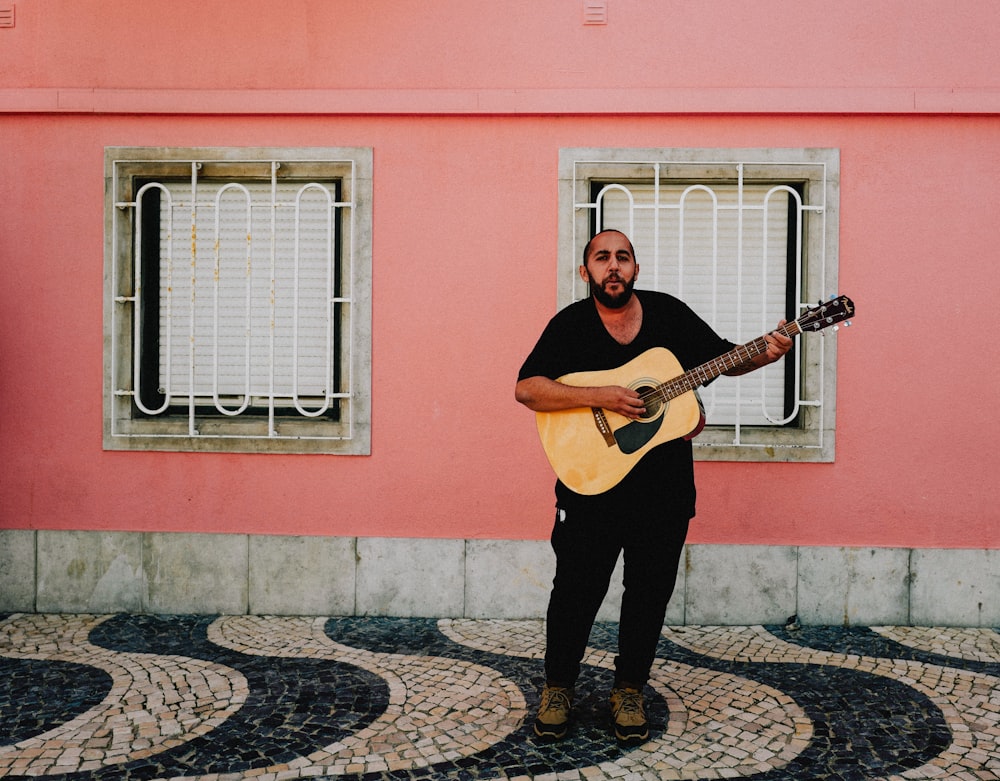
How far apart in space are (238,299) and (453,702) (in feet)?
9.80

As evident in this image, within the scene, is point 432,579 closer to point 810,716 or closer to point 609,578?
point 609,578

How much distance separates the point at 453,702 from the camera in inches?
155

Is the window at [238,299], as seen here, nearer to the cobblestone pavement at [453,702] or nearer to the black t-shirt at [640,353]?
the cobblestone pavement at [453,702]

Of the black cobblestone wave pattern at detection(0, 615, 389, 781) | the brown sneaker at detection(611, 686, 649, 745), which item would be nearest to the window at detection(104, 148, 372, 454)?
the black cobblestone wave pattern at detection(0, 615, 389, 781)

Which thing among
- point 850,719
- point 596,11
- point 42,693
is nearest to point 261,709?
point 42,693

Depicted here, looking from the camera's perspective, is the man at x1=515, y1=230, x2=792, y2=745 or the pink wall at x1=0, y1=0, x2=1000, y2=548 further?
the pink wall at x1=0, y1=0, x2=1000, y2=548

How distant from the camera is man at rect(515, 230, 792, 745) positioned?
3523mm

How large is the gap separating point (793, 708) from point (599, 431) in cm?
165

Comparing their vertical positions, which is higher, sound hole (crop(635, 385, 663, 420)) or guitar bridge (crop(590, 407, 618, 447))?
sound hole (crop(635, 385, 663, 420))

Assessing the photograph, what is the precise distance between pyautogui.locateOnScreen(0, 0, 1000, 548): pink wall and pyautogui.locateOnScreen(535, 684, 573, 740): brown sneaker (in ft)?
5.88

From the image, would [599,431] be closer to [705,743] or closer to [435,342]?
[705,743]

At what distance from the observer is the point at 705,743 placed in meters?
3.53

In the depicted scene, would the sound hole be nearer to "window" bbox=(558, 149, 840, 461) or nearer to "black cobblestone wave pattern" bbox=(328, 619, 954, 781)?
"black cobblestone wave pattern" bbox=(328, 619, 954, 781)

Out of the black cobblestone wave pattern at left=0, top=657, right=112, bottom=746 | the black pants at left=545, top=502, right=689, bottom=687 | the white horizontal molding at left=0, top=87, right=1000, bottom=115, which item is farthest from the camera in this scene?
the white horizontal molding at left=0, top=87, right=1000, bottom=115
